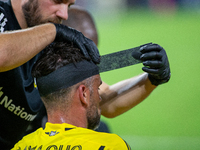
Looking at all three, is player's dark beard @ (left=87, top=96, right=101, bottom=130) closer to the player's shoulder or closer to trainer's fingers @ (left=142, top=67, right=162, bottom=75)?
the player's shoulder

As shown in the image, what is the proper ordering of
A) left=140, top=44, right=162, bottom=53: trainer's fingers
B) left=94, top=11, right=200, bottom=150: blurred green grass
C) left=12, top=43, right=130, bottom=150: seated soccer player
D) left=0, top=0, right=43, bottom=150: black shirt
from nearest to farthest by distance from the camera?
left=12, top=43, right=130, bottom=150: seated soccer player < left=140, top=44, right=162, bottom=53: trainer's fingers < left=0, top=0, right=43, bottom=150: black shirt < left=94, top=11, right=200, bottom=150: blurred green grass

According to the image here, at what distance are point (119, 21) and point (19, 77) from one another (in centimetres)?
552

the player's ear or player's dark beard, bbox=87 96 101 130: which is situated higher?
the player's ear

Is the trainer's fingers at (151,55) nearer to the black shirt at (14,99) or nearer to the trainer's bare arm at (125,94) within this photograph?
the trainer's bare arm at (125,94)

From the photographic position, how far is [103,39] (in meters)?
5.89

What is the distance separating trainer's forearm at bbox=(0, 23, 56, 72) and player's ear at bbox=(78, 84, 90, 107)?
23 cm

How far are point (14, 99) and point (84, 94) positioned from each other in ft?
1.67

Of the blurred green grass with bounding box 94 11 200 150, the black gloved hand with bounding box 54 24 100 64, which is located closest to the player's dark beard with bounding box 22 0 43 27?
the black gloved hand with bounding box 54 24 100 64

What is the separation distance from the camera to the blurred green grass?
149 inches

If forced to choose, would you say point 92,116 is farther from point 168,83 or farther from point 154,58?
point 168,83

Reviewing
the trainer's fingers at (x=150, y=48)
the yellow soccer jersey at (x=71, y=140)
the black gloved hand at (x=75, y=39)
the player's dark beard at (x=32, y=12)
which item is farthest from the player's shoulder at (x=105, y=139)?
the player's dark beard at (x=32, y=12)

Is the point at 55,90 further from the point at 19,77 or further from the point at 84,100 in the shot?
the point at 19,77

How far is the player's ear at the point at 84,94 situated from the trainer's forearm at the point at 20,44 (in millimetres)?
227

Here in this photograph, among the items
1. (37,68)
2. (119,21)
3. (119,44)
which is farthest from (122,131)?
(119,21)
